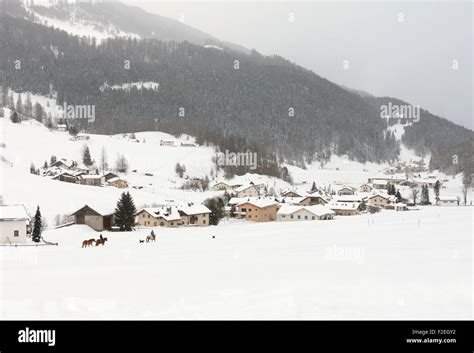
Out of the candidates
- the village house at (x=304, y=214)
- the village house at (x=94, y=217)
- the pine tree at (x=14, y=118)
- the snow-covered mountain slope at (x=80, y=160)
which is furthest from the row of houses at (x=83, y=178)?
the pine tree at (x=14, y=118)

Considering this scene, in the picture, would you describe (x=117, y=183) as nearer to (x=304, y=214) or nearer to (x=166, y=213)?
(x=166, y=213)

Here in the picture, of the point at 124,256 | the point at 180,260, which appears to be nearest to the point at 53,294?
the point at 180,260

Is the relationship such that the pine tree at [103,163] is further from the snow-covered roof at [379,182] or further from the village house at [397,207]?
the snow-covered roof at [379,182]

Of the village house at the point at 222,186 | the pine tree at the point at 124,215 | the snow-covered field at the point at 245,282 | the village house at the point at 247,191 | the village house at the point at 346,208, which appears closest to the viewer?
the snow-covered field at the point at 245,282

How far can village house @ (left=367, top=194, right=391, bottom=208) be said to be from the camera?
92000mm

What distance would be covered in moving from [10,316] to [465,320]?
1207 centimetres

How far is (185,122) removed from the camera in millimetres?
195250

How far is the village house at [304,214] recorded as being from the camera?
67750 millimetres

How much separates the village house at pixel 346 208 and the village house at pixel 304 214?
30.8 ft

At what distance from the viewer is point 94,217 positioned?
2064 inches

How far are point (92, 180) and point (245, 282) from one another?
81.7 metres

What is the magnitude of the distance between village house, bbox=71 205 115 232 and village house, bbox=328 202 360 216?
41.3 metres

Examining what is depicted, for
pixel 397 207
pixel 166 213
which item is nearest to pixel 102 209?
pixel 166 213
